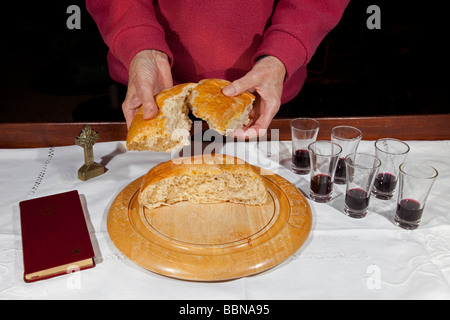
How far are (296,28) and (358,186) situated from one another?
0.92m

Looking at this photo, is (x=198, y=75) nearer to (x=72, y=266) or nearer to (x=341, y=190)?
(x=341, y=190)

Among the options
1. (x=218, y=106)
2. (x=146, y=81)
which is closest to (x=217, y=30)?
(x=146, y=81)

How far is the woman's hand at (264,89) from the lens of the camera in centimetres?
209

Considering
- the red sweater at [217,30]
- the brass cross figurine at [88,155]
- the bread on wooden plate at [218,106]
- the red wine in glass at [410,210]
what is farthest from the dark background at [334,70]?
the red wine in glass at [410,210]

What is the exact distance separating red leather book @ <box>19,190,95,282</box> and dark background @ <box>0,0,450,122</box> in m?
2.49

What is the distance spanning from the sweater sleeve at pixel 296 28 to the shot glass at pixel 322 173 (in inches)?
20.4

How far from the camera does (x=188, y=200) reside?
6.55ft

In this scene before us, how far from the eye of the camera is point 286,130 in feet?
8.27

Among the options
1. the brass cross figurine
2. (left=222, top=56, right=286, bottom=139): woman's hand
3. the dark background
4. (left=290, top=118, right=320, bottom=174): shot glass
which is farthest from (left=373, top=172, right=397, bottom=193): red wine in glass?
the dark background

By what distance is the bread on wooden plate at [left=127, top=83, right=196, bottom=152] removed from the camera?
1859 mm

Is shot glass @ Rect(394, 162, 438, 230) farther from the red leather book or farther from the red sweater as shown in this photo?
the red leather book

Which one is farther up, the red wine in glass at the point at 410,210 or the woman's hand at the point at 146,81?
the woman's hand at the point at 146,81

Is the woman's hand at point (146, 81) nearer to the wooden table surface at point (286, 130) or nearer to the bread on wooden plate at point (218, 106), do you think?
the bread on wooden plate at point (218, 106)
